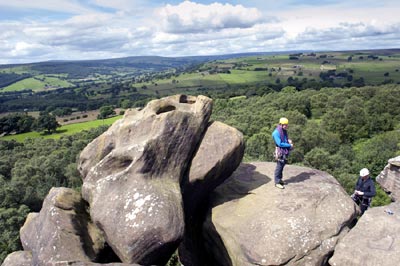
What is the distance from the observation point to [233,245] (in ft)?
58.7

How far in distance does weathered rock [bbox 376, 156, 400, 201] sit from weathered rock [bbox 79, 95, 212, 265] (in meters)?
12.4

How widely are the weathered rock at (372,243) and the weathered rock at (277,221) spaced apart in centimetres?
63

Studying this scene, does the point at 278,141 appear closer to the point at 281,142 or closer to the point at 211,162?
the point at 281,142

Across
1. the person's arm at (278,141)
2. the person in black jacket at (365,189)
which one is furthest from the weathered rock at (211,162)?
the person in black jacket at (365,189)

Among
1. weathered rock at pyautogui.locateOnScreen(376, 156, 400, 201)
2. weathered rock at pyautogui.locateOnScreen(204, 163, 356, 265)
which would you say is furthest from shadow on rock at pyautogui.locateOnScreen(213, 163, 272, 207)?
weathered rock at pyautogui.locateOnScreen(376, 156, 400, 201)

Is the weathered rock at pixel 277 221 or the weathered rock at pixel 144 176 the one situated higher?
the weathered rock at pixel 144 176

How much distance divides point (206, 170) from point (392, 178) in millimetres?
12720

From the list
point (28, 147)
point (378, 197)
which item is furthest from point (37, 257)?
point (28, 147)

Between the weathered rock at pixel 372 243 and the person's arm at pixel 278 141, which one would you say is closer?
the weathered rock at pixel 372 243

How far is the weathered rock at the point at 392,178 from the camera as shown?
22.0 meters

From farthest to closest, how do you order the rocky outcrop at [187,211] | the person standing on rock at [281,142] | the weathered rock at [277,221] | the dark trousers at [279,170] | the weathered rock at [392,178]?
the weathered rock at [392,178] → the dark trousers at [279,170] → the person standing on rock at [281,142] → the weathered rock at [277,221] → the rocky outcrop at [187,211]

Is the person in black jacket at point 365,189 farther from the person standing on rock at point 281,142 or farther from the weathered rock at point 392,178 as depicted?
the person standing on rock at point 281,142

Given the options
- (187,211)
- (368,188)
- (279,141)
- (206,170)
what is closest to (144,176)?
(206,170)

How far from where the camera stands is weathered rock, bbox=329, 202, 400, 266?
15430 millimetres
